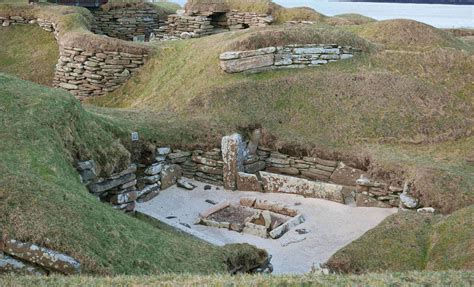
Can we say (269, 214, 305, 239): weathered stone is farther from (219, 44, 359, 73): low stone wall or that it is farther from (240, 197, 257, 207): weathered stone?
(219, 44, 359, 73): low stone wall

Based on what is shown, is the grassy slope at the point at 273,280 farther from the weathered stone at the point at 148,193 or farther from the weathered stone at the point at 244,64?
the weathered stone at the point at 244,64

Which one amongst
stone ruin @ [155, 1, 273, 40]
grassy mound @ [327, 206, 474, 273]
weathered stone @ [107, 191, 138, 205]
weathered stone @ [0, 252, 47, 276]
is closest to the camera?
weathered stone @ [0, 252, 47, 276]

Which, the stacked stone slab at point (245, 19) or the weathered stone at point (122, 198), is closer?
the weathered stone at point (122, 198)

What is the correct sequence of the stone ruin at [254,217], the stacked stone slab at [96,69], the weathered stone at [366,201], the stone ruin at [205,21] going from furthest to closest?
the stone ruin at [205,21]
the stacked stone slab at [96,69]
the weathered stone at [366,201]
the stone ruin at [254,217]

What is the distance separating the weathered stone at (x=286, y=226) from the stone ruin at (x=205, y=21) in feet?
55.7

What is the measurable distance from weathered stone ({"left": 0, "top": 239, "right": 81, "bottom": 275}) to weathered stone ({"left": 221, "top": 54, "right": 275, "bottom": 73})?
11.8 metres

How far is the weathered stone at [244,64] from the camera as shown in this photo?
60.2 feet

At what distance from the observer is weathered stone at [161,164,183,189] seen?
15.5 m

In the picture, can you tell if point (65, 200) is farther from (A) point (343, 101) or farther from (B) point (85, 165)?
(A) point (343, 101)

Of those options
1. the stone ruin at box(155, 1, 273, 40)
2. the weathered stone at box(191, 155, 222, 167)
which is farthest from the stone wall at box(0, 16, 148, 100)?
the stone ruin at box(155, 1, 273, 40)

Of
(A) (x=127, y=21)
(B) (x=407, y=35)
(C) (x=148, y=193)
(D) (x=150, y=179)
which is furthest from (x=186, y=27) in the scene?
(C) (x=148, y=193)

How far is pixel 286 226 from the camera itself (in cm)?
1321

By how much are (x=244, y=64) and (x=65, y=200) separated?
10.7m

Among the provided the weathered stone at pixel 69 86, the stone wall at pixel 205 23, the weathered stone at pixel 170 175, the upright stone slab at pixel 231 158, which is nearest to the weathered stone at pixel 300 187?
the upright stone slab at pixel 231 158
